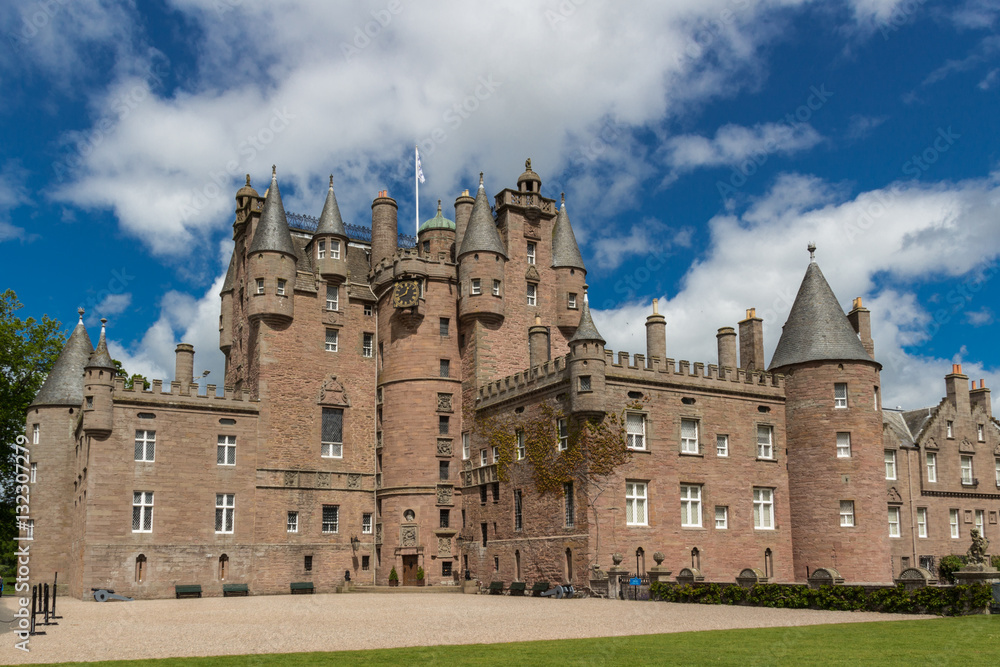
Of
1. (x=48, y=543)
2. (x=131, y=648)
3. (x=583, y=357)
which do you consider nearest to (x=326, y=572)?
(x=48, y=543)

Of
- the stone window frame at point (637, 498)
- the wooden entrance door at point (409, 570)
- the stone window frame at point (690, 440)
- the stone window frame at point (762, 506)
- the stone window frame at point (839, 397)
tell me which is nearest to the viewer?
the stone window frame at point (637, 498)

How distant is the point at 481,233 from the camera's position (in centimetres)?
4975

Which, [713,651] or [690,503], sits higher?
[690,503]

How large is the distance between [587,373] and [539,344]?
678cm

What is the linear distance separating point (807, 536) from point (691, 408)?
27.5 ft

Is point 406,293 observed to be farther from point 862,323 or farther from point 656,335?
point 862,323

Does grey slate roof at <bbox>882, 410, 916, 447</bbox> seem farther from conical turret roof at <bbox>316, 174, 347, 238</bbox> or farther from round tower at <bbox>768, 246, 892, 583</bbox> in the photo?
conical turret roof at <bbox>316, 174, 347, 238</bbox>

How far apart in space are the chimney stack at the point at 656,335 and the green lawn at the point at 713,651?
23936 mm

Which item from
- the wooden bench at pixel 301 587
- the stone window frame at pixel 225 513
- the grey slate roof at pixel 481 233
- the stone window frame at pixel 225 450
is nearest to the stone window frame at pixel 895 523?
the grey slate roof at pixel 481 233

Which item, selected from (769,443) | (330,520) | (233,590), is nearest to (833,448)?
(769,443)

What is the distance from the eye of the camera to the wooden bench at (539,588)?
40.6 meters

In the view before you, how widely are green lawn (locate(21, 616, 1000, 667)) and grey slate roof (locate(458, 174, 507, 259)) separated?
30.8 m

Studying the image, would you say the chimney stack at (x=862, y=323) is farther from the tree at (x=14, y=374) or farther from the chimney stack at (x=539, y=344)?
the tree at (x=14, y=374)

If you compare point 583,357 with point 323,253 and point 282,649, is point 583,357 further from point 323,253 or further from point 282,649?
point 282,649
